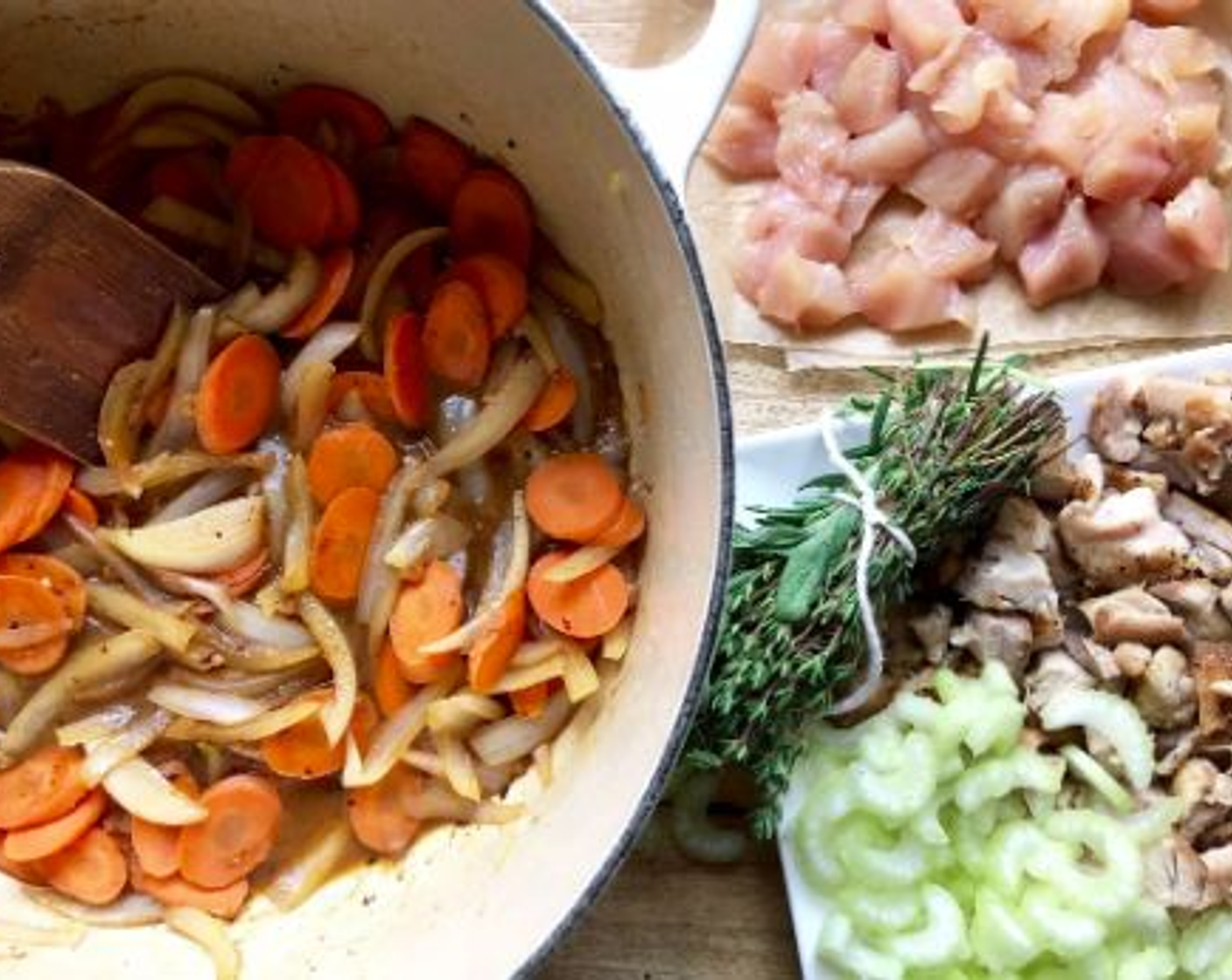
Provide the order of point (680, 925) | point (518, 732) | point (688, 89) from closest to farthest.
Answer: point (688, 89)
point (518, 732)
point (680, 925)

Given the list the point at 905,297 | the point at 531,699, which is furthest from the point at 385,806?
the point at 905,297

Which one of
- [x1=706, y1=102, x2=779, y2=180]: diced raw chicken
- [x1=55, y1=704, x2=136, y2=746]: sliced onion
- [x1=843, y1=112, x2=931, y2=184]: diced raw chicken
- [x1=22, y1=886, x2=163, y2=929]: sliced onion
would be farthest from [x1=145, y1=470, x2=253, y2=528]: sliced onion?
[x1=843, y1=112, x2=931, y2=184]: diced raw chicken

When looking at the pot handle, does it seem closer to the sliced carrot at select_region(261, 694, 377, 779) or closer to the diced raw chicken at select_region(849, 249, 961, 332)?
the diced raw chicken at select_region(849, 249, 961, 332)

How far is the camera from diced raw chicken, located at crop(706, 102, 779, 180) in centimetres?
252

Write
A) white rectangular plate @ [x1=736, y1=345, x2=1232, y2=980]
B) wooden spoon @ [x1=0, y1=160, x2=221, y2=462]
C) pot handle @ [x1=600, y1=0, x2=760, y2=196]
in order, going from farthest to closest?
white rectangular plate @ [x1=736, y1=345, x2=1232, y2=980] < wooden spoon @ [x1=0, y1=160, x2=221, y2=462] < pot handle @ [x1=600, y1=0, x2=760, y2=196]

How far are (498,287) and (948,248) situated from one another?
59 centimetres

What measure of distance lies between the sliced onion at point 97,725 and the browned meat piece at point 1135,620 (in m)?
1.12

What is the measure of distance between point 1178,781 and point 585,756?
0.70 m

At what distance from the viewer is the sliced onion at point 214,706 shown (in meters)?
2.24

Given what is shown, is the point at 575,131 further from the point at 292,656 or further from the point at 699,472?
the point at 292,656

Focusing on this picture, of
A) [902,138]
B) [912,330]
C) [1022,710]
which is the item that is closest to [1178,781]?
[1022,710]

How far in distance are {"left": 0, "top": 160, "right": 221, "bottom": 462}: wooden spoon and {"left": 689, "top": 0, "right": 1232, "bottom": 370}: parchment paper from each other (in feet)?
2.20

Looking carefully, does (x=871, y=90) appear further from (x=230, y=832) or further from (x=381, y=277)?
(x=230, y=832)

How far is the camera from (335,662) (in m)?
2.21
